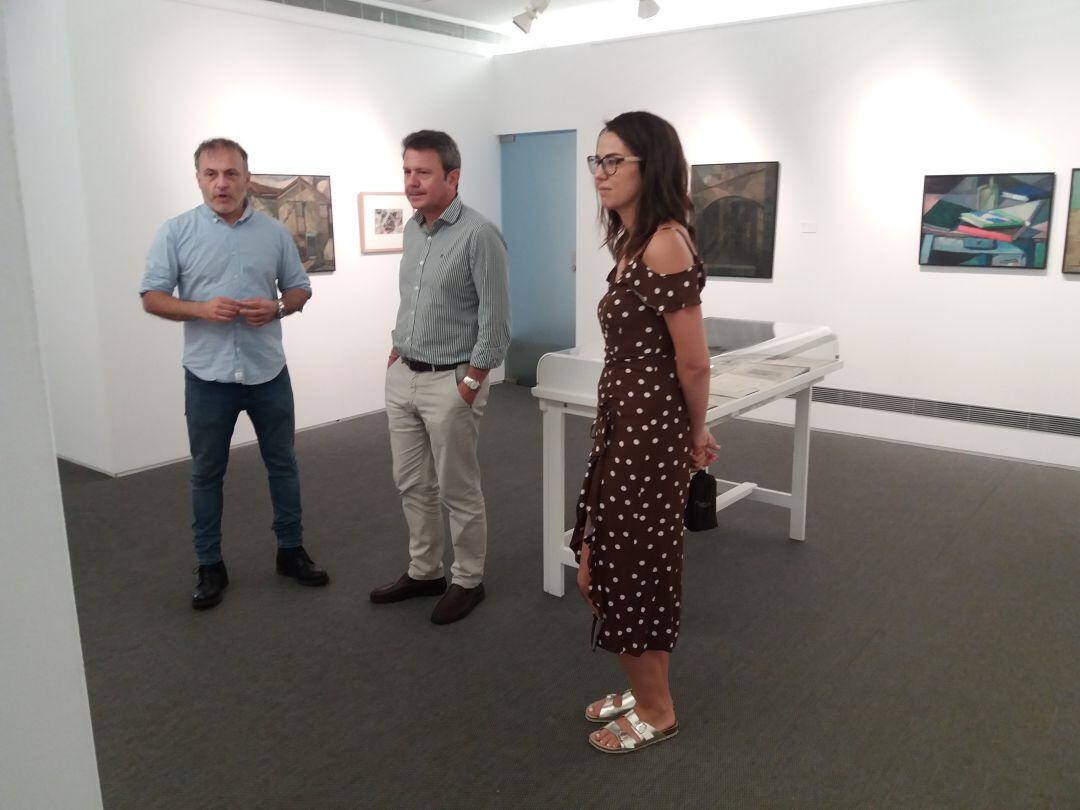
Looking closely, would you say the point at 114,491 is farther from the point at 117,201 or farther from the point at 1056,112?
the point at 1056,112

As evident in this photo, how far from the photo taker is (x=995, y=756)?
2.61 metres

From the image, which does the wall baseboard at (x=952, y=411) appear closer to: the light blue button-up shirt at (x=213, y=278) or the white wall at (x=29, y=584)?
the light blue button-up shirt at (x=213, y=278)

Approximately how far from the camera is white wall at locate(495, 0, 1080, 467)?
5438 mm

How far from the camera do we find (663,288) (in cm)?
220

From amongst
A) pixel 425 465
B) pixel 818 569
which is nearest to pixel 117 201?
pixel 425 465

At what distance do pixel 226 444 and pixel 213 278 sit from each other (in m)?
0.67

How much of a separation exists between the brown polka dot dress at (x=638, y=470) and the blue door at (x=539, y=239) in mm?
5474

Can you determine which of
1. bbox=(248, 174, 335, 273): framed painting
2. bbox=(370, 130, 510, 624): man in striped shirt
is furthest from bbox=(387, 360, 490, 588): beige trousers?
bbox=(248, 174, 335, 273): framed painting

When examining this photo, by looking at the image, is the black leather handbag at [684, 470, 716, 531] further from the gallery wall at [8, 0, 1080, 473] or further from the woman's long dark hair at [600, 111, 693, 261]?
the gallery wall at [8, 0, 1080, 473]

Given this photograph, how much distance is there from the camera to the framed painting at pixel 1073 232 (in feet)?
17.4

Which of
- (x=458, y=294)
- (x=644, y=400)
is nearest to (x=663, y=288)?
(x=644, y=400)

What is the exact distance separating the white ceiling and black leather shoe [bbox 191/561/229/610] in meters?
5.08

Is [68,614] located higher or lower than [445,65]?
lower

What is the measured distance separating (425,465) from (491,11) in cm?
527
